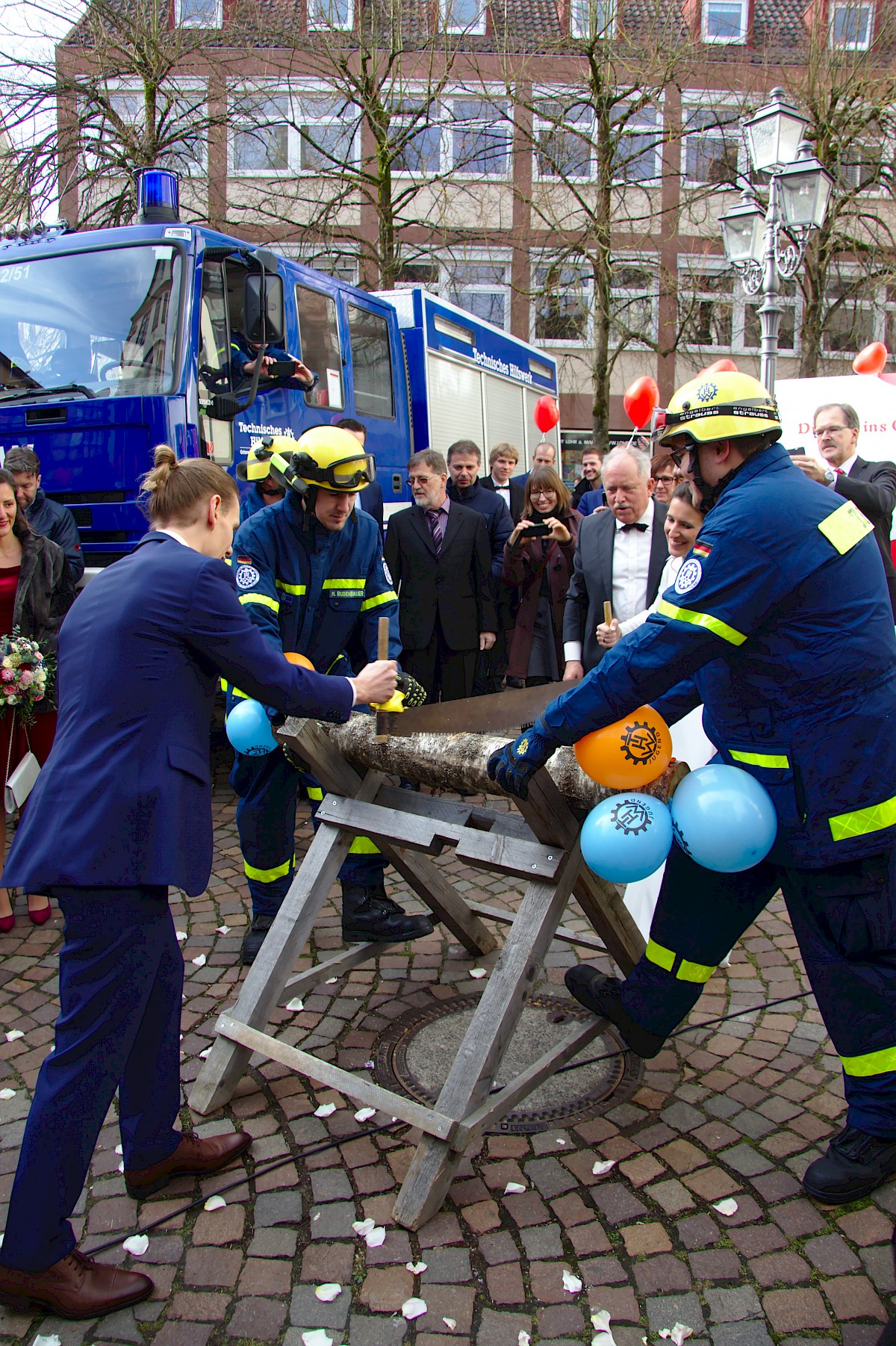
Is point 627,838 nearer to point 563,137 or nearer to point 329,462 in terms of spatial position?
point 329,462

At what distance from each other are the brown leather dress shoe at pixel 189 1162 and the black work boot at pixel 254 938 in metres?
1.20

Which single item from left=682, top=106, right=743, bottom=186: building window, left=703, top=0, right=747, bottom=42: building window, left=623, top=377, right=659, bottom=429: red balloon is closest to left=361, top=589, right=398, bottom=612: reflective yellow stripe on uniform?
left=623, top=377, right=659, bottom=429: red balloon

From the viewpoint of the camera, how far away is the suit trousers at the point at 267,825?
3.99 m

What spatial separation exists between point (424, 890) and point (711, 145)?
21314 millimetres

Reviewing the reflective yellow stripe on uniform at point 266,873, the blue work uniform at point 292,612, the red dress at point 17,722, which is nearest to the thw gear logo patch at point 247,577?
the blue work uniform at point 292,612

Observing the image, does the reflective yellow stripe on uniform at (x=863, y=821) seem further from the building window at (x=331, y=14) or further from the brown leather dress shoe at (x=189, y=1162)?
the building window at (x=331, y=14)

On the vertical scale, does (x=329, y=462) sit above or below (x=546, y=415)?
above

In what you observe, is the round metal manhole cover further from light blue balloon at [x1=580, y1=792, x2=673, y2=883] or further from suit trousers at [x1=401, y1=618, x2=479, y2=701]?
suit trousers at [x1=401, y1=618, x2=479, y2=701]

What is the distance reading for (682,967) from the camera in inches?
115

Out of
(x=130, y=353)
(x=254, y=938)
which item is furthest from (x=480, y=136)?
(x=254, y=938)

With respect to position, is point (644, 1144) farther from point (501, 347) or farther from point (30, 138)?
point (30, 138)

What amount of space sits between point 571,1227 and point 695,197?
1981cm

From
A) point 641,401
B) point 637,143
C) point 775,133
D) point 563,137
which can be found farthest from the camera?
point 637,143

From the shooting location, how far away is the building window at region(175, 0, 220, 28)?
15.1 metres
